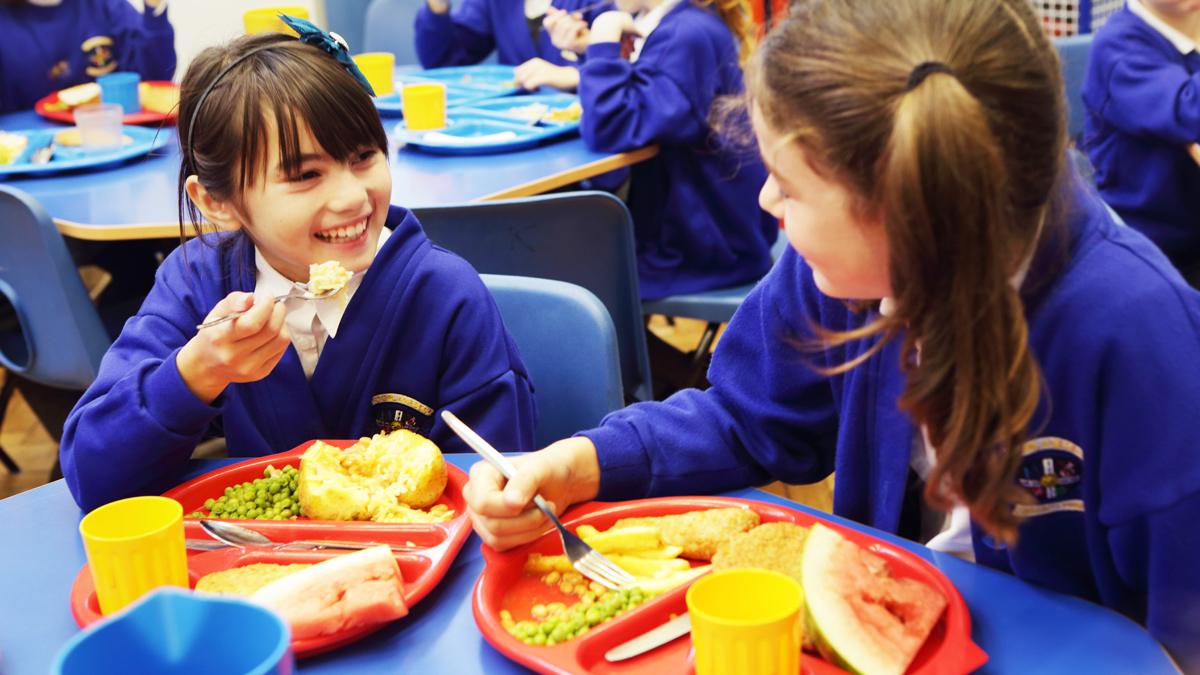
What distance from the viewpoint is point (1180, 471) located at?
2.97 feet

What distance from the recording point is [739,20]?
105 inches

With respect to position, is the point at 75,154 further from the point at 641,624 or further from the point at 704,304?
the point at 641,624

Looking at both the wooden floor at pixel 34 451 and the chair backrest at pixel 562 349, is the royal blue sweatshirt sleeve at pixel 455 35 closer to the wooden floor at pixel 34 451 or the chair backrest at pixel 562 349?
the wooden floor at pixel 34 451

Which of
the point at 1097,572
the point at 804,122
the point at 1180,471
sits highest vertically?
the point at 804,122

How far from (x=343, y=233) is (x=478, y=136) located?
48.4 inches

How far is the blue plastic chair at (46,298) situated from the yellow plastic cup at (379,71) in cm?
112

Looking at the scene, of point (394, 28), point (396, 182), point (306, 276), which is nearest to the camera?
point (306, 276)

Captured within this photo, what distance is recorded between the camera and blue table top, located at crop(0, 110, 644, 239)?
7.08 feet

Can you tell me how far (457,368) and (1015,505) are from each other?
0.70m

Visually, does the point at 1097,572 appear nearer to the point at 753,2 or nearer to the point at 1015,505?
the point at 1015,505

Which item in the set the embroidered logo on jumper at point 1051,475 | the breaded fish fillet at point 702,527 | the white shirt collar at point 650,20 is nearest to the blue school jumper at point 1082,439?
the embroidered logo on jumper at point 1051,475

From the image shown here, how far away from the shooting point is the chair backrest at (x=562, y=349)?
1514 millimetres

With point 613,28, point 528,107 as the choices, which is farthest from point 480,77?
point 613,28

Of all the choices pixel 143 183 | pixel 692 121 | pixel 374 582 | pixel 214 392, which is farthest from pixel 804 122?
pixel 143 183
